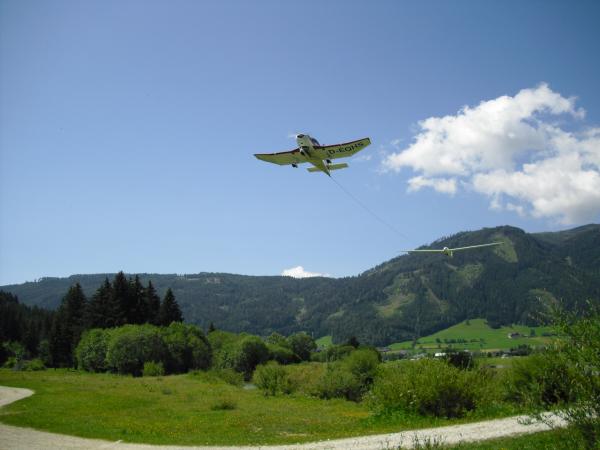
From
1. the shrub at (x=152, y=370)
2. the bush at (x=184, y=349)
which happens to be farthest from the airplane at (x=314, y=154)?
the bush at (x=184, y=349)

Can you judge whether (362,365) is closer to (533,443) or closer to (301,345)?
(533,443)

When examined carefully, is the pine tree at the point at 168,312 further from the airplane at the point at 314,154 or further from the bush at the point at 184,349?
the airplane at the point at 314,154

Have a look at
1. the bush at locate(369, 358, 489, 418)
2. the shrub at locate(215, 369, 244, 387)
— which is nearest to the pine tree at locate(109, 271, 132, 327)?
the shrub at locate(215, 369, 244, 387)

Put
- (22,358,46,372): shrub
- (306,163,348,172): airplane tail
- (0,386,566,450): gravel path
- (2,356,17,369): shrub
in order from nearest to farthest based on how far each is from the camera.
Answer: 1. (0,386,566,450): gravel path
2. (306,163,348,172): airplane tail
3. (22,358,46,372): shrub
4. (2,356,17,369): shrub

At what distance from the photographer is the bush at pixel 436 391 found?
23.9 metres

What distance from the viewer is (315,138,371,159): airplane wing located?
19984 mm

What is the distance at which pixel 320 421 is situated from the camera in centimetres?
2742

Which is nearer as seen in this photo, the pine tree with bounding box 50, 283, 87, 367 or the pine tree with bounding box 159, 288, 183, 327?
the pine tree with bounding box 50, 283, 87, 367

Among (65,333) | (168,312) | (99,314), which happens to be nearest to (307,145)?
(99,314)

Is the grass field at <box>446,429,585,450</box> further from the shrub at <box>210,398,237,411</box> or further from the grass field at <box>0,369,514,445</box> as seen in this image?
the shrub at <box>210,398,237,411</box>

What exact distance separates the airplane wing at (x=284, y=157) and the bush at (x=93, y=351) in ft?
193

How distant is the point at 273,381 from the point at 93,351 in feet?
123

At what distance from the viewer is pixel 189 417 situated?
29.5 meters

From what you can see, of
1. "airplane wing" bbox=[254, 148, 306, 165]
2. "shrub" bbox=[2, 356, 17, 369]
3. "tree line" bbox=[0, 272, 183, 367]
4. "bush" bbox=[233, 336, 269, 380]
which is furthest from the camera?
"shrub" bbox=[2, 356, 17, 369]
